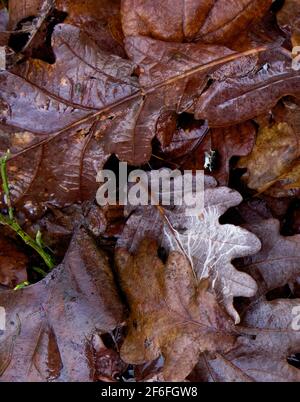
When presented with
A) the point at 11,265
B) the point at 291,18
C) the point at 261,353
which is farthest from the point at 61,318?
the point at 291,18

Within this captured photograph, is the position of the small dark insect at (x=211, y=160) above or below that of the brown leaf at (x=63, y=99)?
below

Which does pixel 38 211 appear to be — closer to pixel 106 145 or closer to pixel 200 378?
pixel 106 145

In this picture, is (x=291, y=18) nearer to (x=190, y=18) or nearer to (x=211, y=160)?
(x=190, y=18)

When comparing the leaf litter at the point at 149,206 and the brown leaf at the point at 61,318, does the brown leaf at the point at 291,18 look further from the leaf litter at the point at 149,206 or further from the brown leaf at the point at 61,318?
the brown leaf at the point at 61,318

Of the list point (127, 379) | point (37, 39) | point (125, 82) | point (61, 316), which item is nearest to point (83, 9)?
point (37, 39)

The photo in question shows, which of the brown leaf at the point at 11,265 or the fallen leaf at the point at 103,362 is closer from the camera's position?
the fallen leaf at the point at 103,362

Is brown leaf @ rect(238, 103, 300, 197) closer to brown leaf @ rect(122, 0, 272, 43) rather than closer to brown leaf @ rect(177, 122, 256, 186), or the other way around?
brown leaf @ rect(177, 122, 256, 186)

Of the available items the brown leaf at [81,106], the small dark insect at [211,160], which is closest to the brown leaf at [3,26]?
the brown leaf at [81,106]
